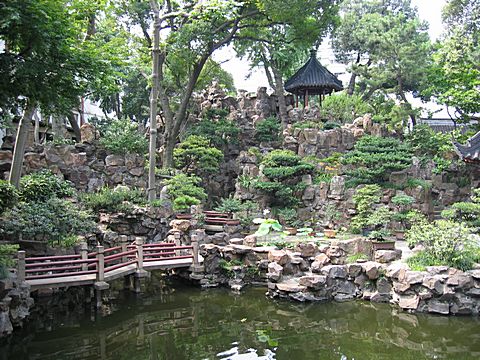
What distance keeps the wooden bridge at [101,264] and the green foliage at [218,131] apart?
8421mm

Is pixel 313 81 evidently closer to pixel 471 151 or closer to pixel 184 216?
pixel 471 151

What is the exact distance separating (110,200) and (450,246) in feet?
33.6

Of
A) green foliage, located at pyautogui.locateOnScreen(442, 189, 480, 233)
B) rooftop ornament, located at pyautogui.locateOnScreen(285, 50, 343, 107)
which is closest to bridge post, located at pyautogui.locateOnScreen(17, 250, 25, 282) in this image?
green foliage, located at pyautogui.locateOnScreen(442, 189, 480, 233)

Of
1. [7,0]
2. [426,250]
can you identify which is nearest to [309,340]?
[426,250]

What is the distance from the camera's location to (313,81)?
72.1ft

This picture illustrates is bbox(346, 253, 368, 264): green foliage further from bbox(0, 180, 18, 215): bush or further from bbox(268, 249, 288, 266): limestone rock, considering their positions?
bbox(0, 180, 18, 215): bush

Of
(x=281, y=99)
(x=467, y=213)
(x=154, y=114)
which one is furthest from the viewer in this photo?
(x=281, y=99)

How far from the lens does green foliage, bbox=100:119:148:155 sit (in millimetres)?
16812

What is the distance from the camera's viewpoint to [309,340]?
344 inches

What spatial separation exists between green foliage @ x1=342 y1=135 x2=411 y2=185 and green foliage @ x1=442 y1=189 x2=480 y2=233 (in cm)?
263

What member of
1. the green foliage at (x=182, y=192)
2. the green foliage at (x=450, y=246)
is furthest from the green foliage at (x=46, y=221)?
the green foliage at (x=450, y=246)

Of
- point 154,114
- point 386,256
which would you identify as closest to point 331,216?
point 386,256

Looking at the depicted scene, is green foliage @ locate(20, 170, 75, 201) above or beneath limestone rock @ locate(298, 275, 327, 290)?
above

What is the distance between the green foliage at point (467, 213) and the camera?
1349cm
